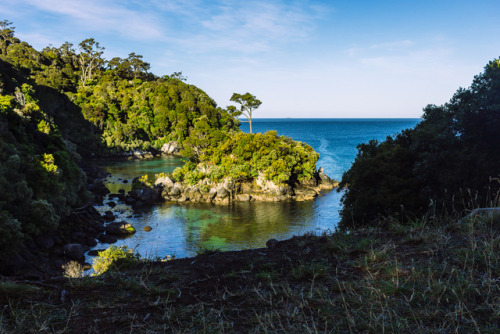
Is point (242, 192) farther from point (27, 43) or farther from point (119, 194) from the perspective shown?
point (27, 43)

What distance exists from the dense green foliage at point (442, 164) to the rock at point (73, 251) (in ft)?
68.5

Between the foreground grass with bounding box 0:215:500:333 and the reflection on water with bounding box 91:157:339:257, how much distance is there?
848 inches

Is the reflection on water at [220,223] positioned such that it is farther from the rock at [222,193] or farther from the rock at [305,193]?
the rock at [222,193]

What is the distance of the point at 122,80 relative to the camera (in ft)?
366

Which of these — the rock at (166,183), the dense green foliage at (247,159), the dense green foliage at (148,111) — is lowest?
the rock at (166,183)

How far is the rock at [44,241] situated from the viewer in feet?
82.2

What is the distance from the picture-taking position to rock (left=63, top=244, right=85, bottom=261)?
2539 cm

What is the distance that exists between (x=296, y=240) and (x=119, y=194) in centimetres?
4574

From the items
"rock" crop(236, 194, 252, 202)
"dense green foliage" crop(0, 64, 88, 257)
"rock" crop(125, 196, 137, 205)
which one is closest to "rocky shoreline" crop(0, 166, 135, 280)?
"dense green foliage" crop(0, 64, 88, 257)

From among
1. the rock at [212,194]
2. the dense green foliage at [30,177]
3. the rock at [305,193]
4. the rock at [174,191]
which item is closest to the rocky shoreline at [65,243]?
the dense green foliage at [30,177]

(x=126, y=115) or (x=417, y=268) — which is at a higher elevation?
(x=126, y=115)

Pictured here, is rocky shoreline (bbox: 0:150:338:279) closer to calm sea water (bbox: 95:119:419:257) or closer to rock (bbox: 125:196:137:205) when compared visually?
rock (bbox: 125:196:137:205)

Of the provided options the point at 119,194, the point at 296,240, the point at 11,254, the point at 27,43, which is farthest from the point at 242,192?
the point at 27,43

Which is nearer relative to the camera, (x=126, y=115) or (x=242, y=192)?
(x=242, y=192)
